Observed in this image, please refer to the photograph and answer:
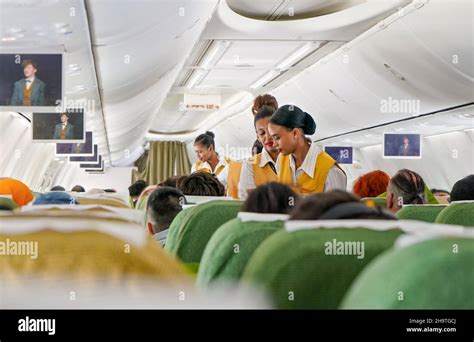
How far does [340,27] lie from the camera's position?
6492 millimetres

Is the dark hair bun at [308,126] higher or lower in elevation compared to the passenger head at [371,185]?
higher

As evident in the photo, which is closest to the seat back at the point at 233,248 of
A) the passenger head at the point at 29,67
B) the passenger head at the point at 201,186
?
the passenger head at the point at 201,186

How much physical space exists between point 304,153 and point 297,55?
18.9ft

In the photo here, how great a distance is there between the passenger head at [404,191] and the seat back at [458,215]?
32.1 inches

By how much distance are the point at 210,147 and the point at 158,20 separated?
1192 millimetres

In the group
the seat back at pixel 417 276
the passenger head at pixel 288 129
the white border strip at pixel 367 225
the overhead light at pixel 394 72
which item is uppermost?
the overhead light at pixel 394 72

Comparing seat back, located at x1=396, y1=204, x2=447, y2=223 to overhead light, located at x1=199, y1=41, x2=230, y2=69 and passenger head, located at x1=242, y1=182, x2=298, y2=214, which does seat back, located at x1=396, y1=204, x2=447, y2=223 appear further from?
overhead light, located at x1=199, y1=41, x2=230, y2=69

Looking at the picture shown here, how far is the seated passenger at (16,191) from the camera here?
2.26 meters

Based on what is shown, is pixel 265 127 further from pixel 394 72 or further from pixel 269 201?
pixel 394 72

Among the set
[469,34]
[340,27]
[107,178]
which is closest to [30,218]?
[469,34]

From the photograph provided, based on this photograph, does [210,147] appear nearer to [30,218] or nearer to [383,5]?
[383,5]

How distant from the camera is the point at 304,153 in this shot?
2525mm

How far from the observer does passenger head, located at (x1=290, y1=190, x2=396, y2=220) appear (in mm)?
1165

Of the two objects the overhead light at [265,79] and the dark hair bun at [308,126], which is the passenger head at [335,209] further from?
the overhead light at [265,79]
